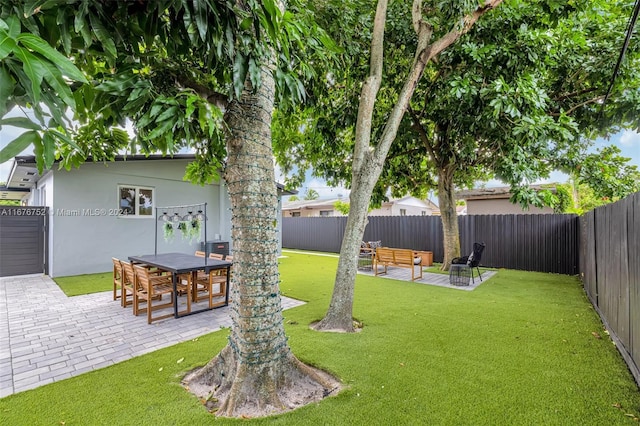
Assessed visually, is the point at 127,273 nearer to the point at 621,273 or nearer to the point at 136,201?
the point at 136,201

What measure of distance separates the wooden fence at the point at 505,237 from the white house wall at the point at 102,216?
26.8 ft

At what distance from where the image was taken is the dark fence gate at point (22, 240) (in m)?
8.34

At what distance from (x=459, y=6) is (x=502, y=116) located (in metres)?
2.30

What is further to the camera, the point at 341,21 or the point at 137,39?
the point at 341,21

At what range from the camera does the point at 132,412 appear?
2.46 meters

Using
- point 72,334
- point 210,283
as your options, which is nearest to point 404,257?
point 210,283

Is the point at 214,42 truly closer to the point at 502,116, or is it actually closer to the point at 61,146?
the point at 61,146

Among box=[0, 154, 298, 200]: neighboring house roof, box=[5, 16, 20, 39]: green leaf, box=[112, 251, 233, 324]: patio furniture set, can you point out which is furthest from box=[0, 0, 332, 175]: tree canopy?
box=[0, 154, 298, 200]: neighboring house roof

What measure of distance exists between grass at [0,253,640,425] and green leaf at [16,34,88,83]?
246 centimetres

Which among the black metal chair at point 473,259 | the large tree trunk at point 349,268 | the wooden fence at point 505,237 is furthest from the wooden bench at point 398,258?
the large tree trunk at point 349,268

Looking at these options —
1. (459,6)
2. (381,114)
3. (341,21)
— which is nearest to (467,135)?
(381,114)

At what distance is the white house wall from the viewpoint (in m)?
8.31

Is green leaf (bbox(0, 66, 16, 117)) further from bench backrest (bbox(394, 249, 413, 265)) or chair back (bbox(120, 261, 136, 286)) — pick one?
bench backrest (bbox(394, 249, 413, 265))

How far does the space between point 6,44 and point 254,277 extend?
205 centimetres
